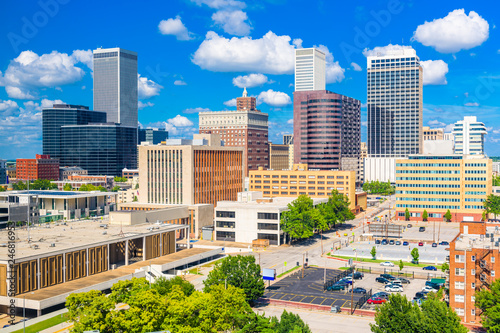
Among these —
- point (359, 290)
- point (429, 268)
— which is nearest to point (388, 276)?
point (359, 290)

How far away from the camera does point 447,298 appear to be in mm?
86125

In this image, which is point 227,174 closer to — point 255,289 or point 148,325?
point 255,289

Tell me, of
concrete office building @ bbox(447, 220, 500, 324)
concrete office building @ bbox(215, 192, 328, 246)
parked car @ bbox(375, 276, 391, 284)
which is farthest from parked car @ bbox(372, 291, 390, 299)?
concrete office building @ bbox(215, 192, 328, 246)

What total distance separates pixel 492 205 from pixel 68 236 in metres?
147

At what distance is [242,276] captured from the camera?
291ft

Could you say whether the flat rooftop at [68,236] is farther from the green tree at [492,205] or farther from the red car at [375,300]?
the green tree at [492,205]

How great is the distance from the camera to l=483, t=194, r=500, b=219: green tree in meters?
184

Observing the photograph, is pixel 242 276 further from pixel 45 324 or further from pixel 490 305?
pixel 490 305

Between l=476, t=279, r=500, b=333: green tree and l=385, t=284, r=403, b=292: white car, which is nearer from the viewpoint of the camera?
l=476, t=279, r=500, b=333: green tree

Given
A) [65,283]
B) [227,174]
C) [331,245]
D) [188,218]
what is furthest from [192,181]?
[65,283]

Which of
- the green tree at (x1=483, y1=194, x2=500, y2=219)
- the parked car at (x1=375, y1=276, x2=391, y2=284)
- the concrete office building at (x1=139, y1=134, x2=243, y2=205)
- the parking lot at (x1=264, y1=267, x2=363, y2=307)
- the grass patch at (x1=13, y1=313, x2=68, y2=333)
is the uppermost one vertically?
the concrete office building at (x1=139, y1=134, x2=243, y2=205)

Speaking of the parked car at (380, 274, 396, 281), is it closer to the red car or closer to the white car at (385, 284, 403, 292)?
the white car at (385, 284, 403, 292)

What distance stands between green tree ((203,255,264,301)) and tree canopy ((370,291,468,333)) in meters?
24.9

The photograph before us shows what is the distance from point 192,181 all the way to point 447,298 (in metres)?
98.2
